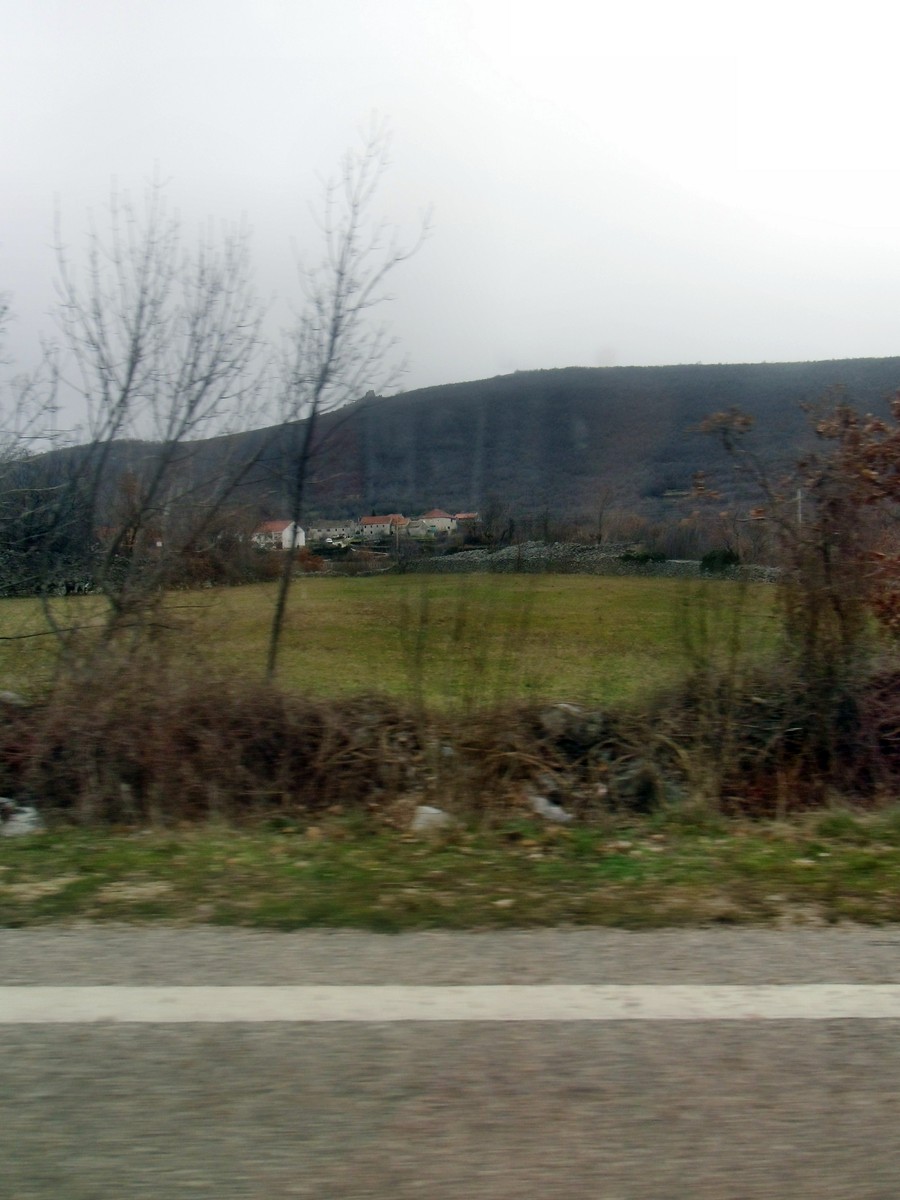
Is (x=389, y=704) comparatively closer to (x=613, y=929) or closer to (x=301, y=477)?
(x=301, y=477)

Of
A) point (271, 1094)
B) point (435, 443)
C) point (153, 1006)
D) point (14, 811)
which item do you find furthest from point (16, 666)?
point (435, 443)

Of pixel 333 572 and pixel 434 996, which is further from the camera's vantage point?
pixel 333 572

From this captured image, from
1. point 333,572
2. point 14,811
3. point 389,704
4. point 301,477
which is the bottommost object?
point 14,811

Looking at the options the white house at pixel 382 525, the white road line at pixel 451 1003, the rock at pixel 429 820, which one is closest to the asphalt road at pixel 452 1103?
the white road line at pixel 451 1003

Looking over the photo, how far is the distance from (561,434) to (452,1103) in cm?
1731

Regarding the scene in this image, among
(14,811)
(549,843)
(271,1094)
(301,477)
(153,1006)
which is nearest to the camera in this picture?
(271,1094)

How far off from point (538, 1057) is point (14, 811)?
251 inches

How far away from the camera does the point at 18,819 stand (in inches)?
331

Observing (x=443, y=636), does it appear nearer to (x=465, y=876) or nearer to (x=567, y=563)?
(x=567, y=563)

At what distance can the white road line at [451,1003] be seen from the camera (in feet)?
12.4

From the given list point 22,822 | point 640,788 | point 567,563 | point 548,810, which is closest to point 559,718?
point 640,788

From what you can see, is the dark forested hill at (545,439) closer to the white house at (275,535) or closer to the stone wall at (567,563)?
the white house at (275,535)

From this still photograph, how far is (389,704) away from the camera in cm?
1021

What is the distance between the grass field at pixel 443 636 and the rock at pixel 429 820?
153 centimetres
